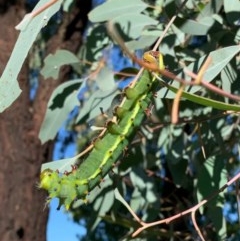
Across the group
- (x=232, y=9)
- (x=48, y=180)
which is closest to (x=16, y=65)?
(x=48, y=180)

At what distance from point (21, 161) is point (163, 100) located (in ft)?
3.33

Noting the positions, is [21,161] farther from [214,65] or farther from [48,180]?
[48,180]

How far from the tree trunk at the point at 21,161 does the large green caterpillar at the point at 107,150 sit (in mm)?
1543

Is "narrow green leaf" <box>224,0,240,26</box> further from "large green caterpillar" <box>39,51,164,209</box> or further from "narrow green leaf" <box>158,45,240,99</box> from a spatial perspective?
"large green caterpillar" <box>39,51,164,209</box>

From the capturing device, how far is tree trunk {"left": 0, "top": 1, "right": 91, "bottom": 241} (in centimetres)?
271

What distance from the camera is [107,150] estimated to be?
1.05 metres

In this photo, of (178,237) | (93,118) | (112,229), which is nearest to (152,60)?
(93,118)

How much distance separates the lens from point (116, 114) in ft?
3.51

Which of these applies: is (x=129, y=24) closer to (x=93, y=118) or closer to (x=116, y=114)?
(x=93, y=118)

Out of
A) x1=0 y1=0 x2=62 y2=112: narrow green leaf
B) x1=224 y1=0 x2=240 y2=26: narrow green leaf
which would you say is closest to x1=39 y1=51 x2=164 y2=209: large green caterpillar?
x1=0 y1=0 x2=62 y2=112: narrow green leaf

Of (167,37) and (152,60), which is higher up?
(152,60)

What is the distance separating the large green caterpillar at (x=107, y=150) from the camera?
1.03 meters

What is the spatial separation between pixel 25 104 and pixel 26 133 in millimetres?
154

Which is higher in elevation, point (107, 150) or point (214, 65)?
point (107, 150)
